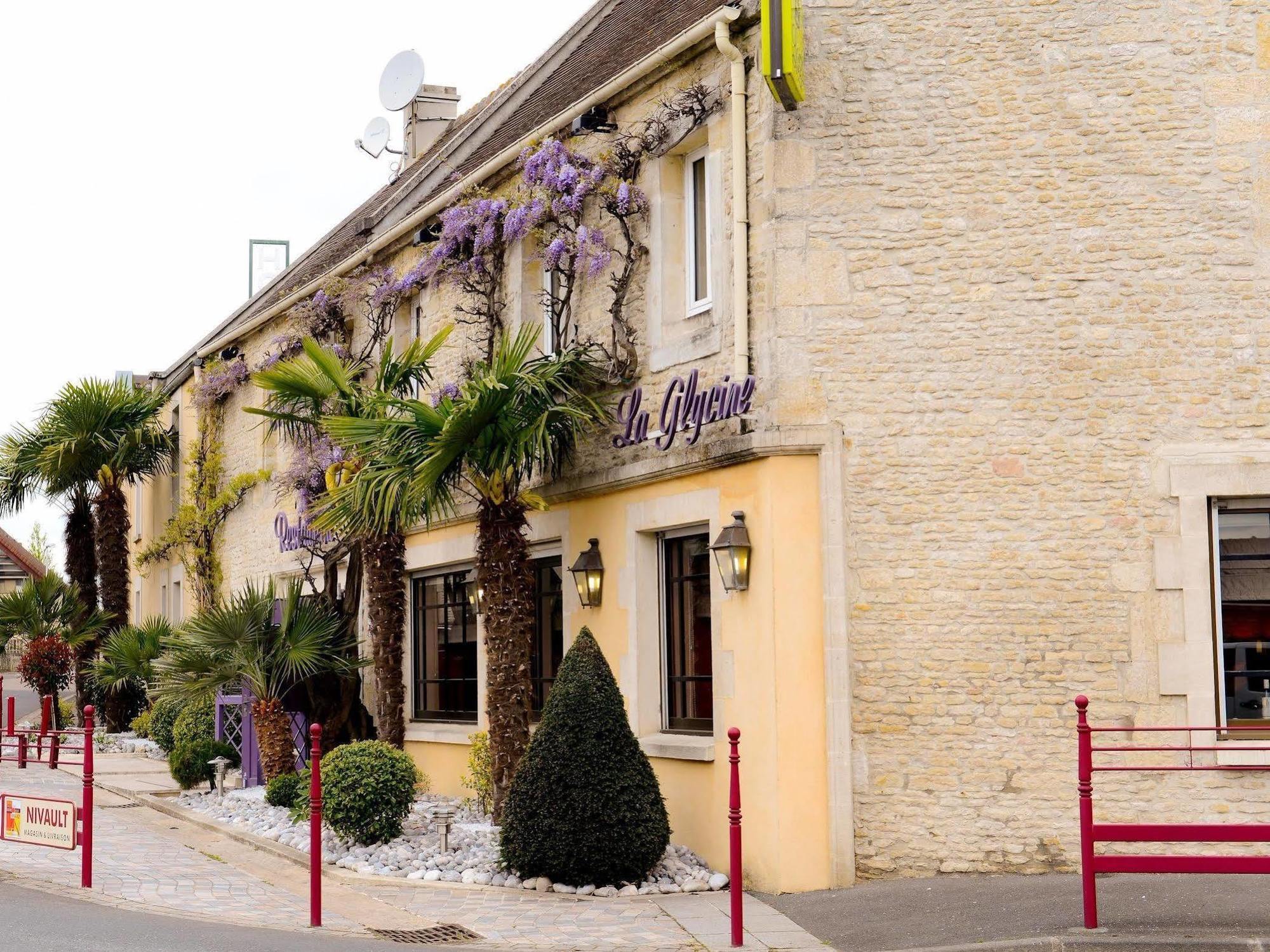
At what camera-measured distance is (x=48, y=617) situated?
26.7m

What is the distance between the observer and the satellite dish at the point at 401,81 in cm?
2398

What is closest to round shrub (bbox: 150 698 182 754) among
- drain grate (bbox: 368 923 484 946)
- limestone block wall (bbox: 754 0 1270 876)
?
drain grate (bbox: 368 923 484 946)

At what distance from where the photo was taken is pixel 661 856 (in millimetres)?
10609

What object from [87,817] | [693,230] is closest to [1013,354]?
[693,230]

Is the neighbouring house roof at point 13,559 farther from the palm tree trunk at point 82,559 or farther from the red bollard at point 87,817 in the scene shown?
the red bollard at point 87,817

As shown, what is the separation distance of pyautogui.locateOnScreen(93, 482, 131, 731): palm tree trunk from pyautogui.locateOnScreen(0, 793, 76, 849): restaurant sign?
15.1 metres

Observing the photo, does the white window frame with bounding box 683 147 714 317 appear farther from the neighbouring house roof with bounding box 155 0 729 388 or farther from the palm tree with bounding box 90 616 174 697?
the palm tree with bounding box 90 616 174 697

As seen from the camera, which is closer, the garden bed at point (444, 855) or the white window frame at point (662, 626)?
the garden bed at point (444, 855)

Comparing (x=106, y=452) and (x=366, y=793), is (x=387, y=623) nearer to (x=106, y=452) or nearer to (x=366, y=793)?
(x=366, y=793)

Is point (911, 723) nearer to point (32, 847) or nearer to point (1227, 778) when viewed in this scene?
point (1227, 778)

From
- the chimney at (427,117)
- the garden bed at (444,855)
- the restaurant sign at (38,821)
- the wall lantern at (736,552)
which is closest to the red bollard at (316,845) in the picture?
the garden bed at (444,855)

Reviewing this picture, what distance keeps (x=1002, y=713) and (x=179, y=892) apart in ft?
19.1

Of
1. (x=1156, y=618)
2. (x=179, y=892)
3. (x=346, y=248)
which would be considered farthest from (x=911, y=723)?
(x=346, y=248)

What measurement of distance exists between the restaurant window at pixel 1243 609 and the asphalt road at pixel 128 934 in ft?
17.7
